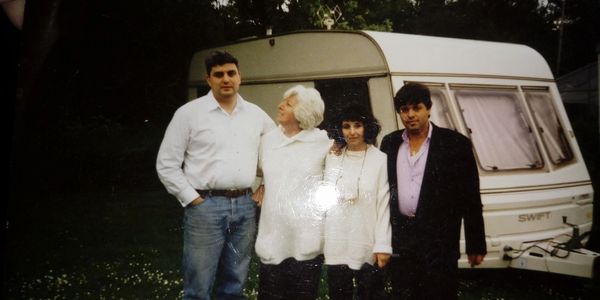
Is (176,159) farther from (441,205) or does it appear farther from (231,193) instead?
(441,205)

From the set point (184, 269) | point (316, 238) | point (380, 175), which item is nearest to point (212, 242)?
point (184, 269)

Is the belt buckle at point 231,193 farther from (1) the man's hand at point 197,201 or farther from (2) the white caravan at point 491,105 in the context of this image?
(2) the white caravan at point 491,105

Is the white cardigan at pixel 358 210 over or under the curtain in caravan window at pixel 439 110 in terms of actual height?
under

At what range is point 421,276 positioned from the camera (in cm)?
170

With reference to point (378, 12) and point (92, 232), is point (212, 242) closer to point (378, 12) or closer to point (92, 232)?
point (92, 232)

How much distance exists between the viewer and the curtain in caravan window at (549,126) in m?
2.02

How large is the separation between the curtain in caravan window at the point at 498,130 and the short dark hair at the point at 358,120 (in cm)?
53

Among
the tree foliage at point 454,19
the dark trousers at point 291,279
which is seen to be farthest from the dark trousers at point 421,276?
the tree foliage at point 454,19

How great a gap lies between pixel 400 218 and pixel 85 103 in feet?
4.70

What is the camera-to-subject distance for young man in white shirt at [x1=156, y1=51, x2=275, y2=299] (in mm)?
1651

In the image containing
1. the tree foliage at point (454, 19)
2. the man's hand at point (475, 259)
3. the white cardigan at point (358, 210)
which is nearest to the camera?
the white cardigan at point (358, 210)

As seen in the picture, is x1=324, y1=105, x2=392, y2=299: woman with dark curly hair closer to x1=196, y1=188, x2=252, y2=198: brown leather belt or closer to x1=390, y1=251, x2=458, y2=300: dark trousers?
x1=390, y1=251, x2=458, y2=300: dark trousers

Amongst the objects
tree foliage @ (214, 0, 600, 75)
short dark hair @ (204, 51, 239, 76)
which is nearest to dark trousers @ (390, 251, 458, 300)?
short dark hair @ (204, 51, 239, 76)

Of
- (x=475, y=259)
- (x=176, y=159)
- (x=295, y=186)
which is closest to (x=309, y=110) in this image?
(x=295, y=186)
